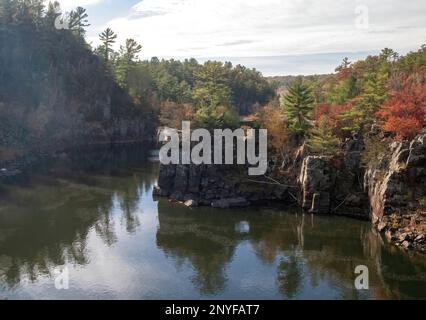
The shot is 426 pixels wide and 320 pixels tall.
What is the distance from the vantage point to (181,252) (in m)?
41.1

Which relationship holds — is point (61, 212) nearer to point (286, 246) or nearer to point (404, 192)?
point (286, 246)

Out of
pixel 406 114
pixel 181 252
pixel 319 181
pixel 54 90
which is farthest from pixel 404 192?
pixel 54 90

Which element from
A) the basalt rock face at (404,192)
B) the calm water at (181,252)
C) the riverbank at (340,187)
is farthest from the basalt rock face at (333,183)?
the basalt rock face at (404,192)

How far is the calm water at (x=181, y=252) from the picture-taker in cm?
3356

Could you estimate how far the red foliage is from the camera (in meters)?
45.3

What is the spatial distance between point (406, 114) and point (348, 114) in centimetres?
705

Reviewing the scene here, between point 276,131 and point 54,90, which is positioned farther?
point 54,90

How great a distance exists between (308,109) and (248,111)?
85.0 metres

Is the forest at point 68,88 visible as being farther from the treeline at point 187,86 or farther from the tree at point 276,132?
the tree at point 276,132

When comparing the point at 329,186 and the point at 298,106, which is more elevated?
the point at 298,106

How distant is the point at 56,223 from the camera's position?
48.4 m

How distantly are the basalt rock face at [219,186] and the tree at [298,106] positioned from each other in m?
7.45
